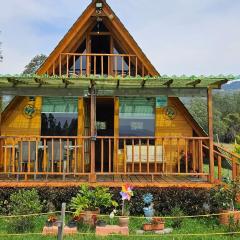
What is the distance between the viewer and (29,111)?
1170cm

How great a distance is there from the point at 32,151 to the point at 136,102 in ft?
12.0

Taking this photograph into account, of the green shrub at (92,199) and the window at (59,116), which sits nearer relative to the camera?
the green shrub at (92,199)

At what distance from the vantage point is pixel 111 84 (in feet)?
31.7

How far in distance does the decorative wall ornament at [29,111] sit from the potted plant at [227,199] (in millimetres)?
5973

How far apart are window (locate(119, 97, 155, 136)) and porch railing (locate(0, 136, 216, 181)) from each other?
36cm

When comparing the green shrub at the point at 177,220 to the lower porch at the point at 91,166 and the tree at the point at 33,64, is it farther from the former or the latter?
the tree at the point at 33,64

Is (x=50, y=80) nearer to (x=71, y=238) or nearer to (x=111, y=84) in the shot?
(x=111, y=84)

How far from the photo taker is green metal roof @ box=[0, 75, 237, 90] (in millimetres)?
8969

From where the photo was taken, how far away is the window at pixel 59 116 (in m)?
11.6

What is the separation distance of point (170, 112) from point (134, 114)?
1.12 meters

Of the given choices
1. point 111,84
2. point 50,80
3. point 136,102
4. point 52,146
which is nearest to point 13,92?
point 50,80

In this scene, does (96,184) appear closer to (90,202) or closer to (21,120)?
(90,202)

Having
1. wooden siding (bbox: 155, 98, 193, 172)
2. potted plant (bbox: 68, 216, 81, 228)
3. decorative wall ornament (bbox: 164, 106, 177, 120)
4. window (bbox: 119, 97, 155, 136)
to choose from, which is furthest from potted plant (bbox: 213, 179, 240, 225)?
window (bbox: 119, 97, 155, 136)

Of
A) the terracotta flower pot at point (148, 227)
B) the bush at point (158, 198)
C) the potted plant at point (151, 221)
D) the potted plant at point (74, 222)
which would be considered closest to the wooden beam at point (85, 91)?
the bush at point (158, 198)
